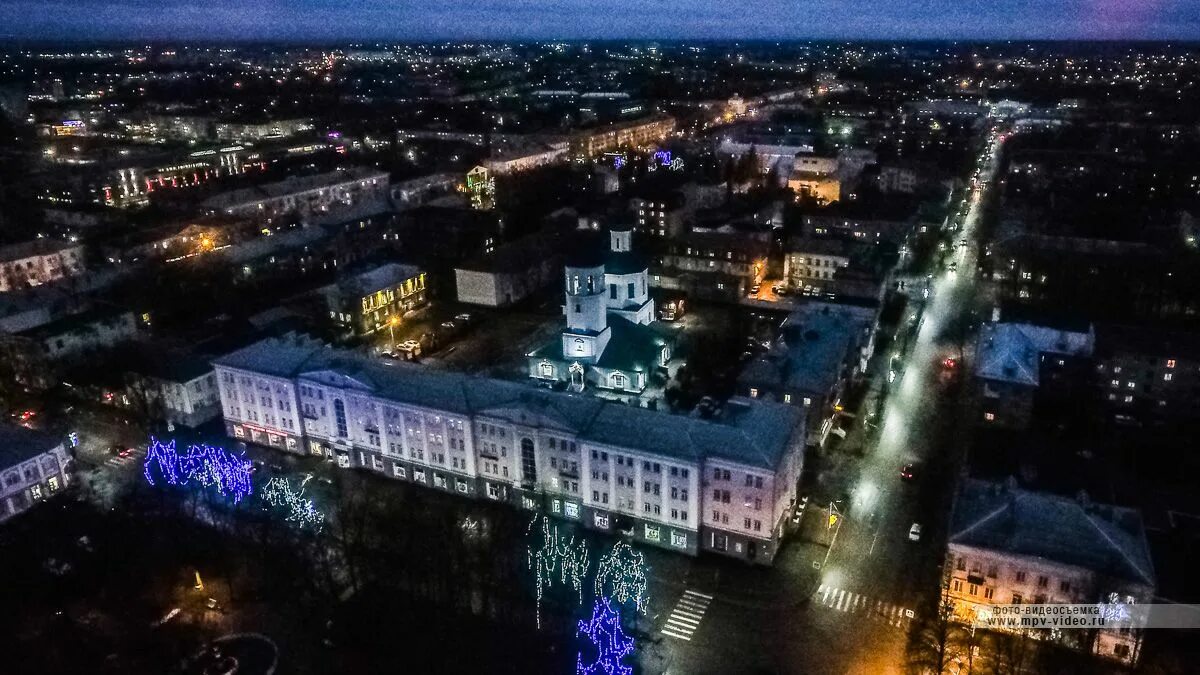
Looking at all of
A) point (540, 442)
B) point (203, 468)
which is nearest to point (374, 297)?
point (203, 468)

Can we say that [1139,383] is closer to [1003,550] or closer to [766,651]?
[1003,550]

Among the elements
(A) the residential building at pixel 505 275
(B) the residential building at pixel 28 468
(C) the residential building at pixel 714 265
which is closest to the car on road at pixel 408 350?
(A) the residential building at pixel 505 275

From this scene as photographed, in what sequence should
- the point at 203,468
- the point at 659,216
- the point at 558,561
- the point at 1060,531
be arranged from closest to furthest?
the point at 1060,531
the point at 558,561
the point at 203,468
the point at 659,216

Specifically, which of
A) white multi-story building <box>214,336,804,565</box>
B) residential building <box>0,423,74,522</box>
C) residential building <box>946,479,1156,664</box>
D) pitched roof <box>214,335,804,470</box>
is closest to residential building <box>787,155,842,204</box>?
pitched roof <box>214,335,804,470</box>

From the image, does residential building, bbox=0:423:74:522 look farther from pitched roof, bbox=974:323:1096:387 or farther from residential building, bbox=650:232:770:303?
pitched roof, bbox=974:323:1096:387

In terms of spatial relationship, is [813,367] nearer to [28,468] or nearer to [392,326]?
[392,326]

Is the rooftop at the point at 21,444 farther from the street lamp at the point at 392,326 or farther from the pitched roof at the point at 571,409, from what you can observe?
the street lamp at the point at 392,326
